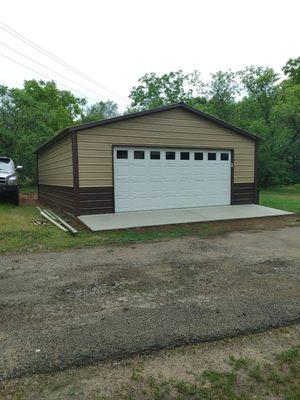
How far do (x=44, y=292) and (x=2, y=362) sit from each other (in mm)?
1473

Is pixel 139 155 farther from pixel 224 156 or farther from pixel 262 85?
pixel 262 85

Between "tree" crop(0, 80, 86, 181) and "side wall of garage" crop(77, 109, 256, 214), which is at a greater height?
"tree" crop(0, 80, 86, 181)

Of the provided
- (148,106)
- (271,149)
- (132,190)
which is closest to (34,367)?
(132,190)

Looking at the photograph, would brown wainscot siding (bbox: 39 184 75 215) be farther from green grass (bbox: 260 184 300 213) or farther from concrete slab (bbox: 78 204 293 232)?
green grass (bbox: 260 184 300 213)

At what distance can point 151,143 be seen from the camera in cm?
1059

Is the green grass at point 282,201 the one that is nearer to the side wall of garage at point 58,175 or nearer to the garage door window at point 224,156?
the garage door window at point 224,156

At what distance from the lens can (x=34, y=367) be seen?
236 cm

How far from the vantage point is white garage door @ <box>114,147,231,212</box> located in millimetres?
10359

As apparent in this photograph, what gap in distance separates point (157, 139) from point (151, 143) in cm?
27

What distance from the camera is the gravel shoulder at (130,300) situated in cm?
266

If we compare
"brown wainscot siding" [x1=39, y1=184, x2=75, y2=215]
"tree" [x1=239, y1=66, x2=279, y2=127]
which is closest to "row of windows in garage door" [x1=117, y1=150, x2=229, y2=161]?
"brown wainscot siding" [x1=39, y1=184, x2=75, y2=215]

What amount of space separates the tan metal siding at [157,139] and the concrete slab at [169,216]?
1.29 m

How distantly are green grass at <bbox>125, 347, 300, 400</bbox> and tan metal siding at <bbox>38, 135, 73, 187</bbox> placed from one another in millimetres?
8517

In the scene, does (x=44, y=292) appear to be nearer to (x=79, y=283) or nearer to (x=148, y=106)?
(x=79, y=283)
